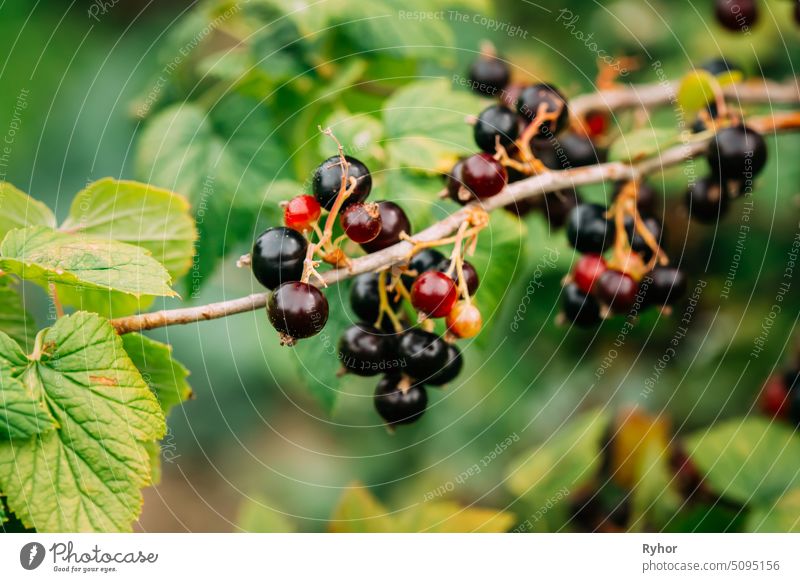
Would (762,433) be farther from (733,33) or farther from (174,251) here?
(174,251)

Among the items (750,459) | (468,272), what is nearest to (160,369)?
(468,272)

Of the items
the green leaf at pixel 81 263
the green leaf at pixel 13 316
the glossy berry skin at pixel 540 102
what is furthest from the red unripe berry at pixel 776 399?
the green leaf at pixel 13 316

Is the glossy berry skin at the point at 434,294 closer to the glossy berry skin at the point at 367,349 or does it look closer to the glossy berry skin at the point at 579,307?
the glossy berry skin at the point at 367,349

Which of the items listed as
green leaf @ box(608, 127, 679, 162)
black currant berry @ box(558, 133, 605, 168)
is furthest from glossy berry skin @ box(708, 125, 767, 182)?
black currant berry @ box(558, 133, 605, 168)

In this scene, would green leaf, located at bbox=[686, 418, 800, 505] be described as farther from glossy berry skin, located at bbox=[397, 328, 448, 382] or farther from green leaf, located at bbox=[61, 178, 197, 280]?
green leaf, located at bbox=[61, 178, 197, 280]

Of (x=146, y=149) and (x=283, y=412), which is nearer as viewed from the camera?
(x=146, y=149)

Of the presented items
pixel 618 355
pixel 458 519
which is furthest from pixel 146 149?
pixel 618 355
